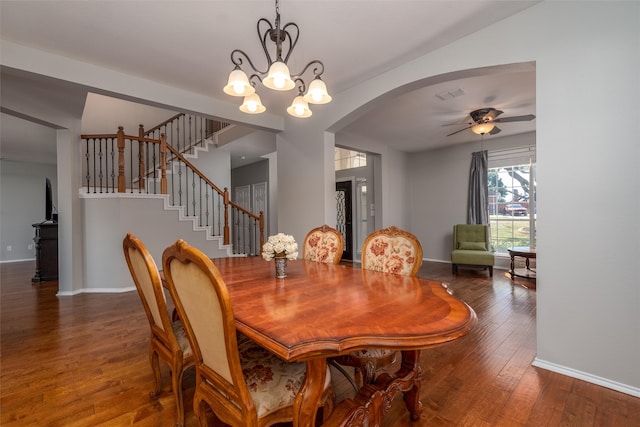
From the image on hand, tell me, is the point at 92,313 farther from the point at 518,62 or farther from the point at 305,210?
the point at 518,62

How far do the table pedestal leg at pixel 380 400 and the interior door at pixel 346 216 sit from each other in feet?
18.0

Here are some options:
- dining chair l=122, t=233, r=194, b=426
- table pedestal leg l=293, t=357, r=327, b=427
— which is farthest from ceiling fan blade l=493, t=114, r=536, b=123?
dining chair l=122, t=233, r=194, b=426

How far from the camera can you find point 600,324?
6.14 ft

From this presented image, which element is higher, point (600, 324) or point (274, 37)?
point (274, 37)

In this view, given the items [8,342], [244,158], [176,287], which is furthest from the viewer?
[244,158]

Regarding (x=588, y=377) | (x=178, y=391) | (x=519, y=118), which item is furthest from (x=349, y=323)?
(x=519, y=118)

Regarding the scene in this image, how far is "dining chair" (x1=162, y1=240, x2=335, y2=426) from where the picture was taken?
99 cm

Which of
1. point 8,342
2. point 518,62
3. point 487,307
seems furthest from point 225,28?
point 487,307

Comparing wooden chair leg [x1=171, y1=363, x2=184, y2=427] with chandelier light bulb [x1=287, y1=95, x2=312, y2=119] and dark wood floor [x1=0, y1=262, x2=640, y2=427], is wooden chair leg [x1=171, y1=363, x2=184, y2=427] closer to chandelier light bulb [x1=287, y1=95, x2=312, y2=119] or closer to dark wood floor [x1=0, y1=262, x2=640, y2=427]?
dark wood floor [x1=0, y1=262, x2=640, y2=427]

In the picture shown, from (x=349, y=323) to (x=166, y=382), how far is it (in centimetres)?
167

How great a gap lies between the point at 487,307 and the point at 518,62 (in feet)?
8.53

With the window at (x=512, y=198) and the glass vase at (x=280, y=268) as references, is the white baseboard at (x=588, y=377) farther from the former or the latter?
the window at (x=512, y=198)

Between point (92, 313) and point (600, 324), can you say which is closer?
point (600, 324)

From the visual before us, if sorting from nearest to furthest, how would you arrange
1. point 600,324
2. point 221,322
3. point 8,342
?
point 221,322, point 600,324, point 8,342
